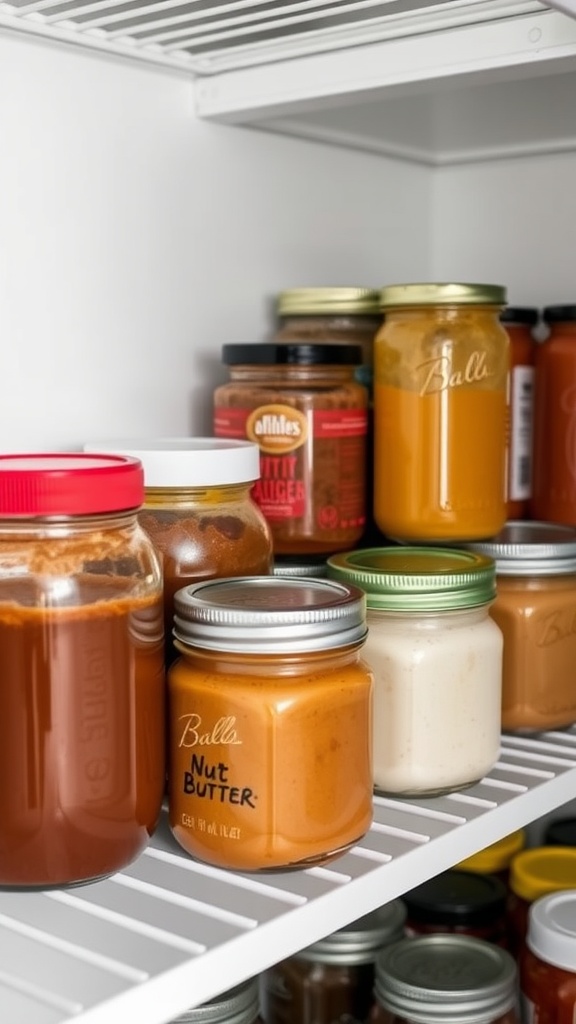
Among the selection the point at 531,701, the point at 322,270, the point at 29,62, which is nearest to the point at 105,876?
the point at 531,701

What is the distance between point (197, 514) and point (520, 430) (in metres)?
0.40

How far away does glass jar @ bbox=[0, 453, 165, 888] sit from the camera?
0.65 metres

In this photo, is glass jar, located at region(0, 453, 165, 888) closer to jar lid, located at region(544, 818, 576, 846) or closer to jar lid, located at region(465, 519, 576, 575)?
jar lid, located at region(465, 519, 576, 575)

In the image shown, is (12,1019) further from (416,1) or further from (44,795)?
(416,1)

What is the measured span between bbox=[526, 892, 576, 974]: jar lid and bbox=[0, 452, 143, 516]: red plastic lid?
0.46 meters

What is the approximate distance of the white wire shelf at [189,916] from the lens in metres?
0.58

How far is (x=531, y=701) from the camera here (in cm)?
Answer: 92

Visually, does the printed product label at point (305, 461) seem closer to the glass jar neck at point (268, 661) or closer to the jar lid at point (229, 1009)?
the glass jar neck at point (268, 661)

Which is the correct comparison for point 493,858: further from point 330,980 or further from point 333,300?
point 333,300

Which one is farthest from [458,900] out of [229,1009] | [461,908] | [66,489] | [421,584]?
[66,489]

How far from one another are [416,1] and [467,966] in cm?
70

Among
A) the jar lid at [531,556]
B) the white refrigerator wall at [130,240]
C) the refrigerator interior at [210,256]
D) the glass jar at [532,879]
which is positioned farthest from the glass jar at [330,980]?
the white refrigerator wall at [130,240]

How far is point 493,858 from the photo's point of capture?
1121mm

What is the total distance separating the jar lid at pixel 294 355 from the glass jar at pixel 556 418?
214 millimetres
